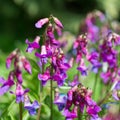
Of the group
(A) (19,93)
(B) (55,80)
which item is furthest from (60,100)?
(A) (19,93)

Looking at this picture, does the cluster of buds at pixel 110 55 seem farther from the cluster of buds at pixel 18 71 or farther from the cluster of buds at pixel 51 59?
the cluster of buds at pixel 18 71

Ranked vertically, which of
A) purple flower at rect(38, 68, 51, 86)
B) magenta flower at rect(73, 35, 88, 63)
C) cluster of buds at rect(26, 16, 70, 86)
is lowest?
purple flower at rect(38, 68, 51, 86)

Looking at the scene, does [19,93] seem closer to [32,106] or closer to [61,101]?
[32,106]

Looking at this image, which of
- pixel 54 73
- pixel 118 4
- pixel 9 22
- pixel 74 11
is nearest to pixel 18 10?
pixel 9 22

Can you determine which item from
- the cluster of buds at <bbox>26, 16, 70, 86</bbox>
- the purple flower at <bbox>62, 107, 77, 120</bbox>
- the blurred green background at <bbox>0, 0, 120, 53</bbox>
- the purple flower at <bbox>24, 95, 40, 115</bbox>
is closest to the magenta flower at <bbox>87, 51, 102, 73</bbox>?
the cluster of buds at <bbox>26, 16, 70, 86</bbox>

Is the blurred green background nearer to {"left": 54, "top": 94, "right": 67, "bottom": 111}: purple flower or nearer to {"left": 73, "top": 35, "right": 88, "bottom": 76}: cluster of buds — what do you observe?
{"left": 73, "top": 35, "right": 88, "bottom": 76}: cluster of buds

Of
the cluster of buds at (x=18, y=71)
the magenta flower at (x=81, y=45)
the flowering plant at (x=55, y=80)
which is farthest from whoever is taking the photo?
the magenta flower at (x=81, y=45)

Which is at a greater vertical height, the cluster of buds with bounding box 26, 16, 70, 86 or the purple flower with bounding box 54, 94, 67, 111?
the cluster of buds with bounding box 26, 16, 70, 86

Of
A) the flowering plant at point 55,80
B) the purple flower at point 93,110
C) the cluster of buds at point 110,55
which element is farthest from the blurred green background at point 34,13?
the purple flower at point 93,110
